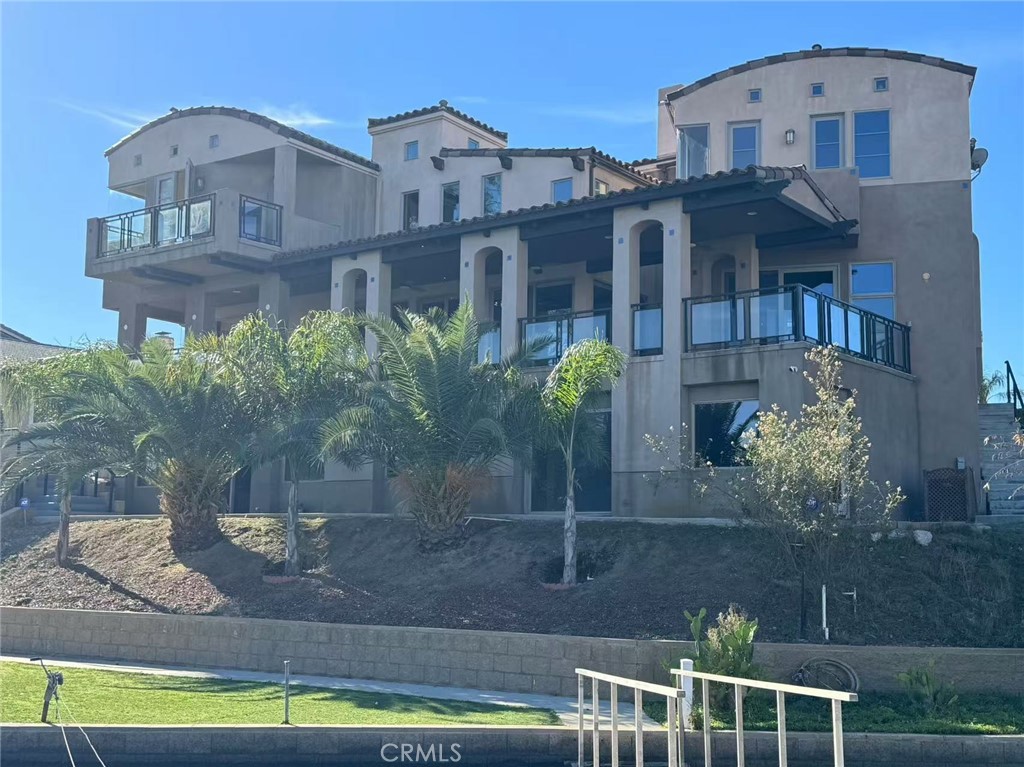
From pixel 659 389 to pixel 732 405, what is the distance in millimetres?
1376

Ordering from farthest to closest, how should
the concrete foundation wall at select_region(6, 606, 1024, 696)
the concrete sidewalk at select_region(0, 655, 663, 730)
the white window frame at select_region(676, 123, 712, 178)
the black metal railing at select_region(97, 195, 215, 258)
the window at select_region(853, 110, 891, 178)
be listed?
1. the black metal railing at select_region(97, 195, 215, 258)
2. the white window frame at select_region(676, 123, 712, 178)
3. the window at select_region(853, 110, 891, 178)
4. the concrete foundation wall at select_region(6, 606, 1024, 696)
5. the concrete sidewalk at select_region(0, 655, 663, 730)

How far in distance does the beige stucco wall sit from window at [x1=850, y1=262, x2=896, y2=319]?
5.99 feet

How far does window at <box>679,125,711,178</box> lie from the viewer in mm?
26031

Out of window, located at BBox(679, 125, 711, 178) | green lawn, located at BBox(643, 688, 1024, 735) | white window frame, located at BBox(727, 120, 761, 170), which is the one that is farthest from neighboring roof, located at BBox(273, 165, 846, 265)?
green lawn, located at BBox(643, 688, 1024, 735)

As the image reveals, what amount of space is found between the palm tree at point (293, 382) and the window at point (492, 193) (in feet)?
27.7

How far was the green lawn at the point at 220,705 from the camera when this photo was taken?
13.2 m

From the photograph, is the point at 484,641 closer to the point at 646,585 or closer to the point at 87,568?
the point at 646,585

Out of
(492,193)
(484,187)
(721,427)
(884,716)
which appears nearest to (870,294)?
(721,427)

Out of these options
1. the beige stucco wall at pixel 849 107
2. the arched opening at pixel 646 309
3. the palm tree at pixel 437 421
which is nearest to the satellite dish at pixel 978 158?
the beige stucco wall at pixel 849 107

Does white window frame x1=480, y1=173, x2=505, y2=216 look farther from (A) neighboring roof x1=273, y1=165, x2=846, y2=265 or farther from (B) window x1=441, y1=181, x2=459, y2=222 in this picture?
(A) neighboring roof x1=273, y1=165, x2=846, y2=265

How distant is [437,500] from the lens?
20.1 m

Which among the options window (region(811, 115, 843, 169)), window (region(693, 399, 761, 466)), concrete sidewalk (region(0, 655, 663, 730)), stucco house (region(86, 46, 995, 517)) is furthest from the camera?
window (region(811, 115, 843, 169))

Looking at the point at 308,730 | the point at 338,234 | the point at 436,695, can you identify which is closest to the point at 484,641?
the point at 436,695

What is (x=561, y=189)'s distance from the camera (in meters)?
28.2
